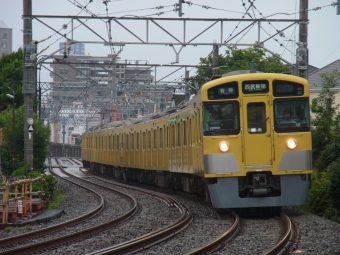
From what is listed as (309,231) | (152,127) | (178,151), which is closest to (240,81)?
(309,231)

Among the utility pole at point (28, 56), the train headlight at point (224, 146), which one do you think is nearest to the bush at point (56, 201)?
the utility pole at point (28, 56)

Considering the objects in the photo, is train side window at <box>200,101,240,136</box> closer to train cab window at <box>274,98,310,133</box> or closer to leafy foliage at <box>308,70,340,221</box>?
train cab window at <box>274,98,310,133</box>

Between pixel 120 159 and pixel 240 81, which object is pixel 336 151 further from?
pixel 120 159

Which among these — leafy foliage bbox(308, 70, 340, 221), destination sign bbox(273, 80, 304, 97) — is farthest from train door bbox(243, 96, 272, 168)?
leafy foliage bbox(308, 70, 340, 221)

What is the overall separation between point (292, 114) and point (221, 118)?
4.32 feet

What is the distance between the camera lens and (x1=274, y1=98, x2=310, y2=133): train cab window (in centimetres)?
1414

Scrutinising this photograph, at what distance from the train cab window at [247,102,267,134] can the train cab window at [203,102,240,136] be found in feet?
0.75

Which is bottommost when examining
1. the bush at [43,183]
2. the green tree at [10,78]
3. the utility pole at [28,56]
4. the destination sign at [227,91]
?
the bush at [43,183]

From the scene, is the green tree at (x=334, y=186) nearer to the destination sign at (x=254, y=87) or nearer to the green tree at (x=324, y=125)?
the destination sign at (x=254, y=87)

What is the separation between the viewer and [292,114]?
559 inches

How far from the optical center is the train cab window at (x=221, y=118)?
46.3ft

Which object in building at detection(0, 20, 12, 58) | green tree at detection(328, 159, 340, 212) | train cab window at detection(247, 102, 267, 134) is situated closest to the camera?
train cab window at detection(247, 102, 267, 134)

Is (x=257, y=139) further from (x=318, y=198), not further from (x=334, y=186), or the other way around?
(x=318, y=198)

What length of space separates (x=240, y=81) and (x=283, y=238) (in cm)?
448
